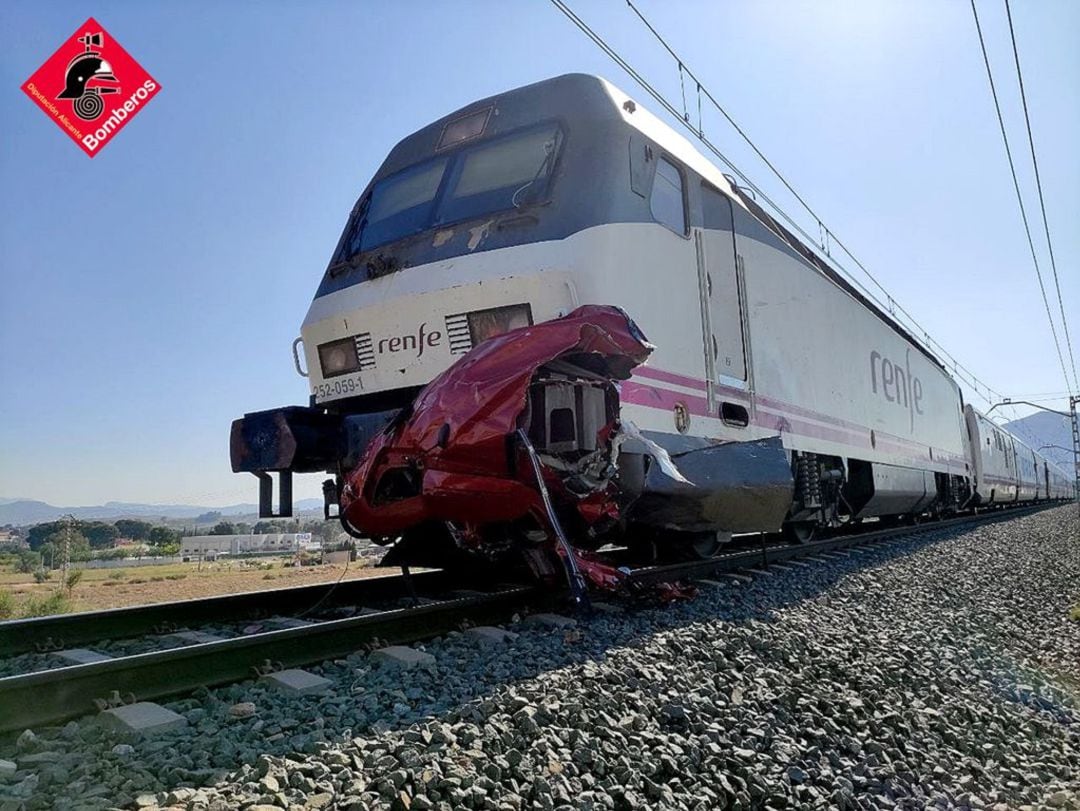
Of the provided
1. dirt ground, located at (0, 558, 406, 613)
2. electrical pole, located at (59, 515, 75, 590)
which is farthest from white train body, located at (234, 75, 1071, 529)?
electrical pole, located at (59, 515, 75, 590)

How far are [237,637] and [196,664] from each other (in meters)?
0.60

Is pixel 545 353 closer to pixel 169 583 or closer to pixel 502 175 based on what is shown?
pixel 502 175

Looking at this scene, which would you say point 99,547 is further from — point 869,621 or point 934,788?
point 934,788

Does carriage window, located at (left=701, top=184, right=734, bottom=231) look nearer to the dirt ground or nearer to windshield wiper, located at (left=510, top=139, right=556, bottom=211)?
windshield wiper, located at (left=510, top=139, right=556, bottom=211)

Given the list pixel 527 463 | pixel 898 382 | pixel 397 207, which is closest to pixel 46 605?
pixel 397 207

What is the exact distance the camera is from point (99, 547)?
16.4 m

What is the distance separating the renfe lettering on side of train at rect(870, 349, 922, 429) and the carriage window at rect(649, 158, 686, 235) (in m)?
6.26

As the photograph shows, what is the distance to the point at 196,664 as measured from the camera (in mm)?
2891

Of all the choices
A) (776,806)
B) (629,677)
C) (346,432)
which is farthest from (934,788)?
(346,432)

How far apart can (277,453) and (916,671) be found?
3.85 metres

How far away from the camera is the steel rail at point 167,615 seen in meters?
3.79

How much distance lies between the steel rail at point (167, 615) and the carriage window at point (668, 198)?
3031mm

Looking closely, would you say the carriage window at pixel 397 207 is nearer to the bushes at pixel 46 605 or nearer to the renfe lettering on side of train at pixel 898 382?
the bushes at pixel 46 605

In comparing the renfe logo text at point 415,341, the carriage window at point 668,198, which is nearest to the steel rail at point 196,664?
the renfe logo text at point 415,341
